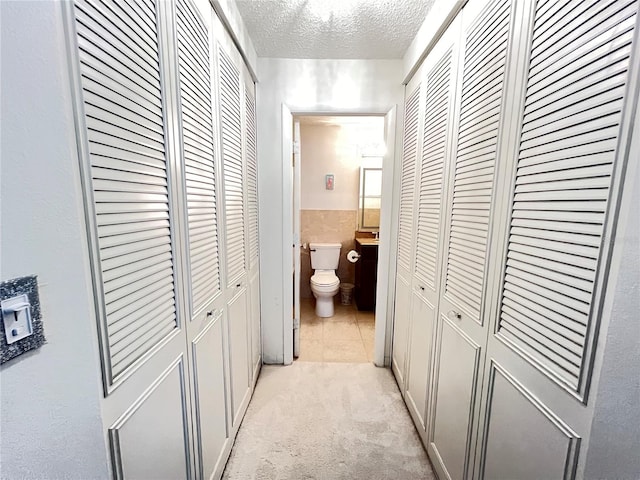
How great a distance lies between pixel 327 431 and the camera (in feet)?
5.38

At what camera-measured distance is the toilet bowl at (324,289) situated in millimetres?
3025

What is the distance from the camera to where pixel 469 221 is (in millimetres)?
1140

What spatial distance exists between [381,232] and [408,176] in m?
0.46

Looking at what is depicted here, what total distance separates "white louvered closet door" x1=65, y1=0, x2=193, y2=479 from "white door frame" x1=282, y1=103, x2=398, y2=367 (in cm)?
120

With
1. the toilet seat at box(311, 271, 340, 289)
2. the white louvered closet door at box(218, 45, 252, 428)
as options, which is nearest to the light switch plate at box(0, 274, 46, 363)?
the white louvered closet door at box(218, 45, 252, 428)

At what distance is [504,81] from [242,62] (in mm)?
1421

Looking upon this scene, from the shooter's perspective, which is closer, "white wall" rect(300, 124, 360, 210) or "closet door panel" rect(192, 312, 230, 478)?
"closet door panel" rect(192, 312, 230, 478)

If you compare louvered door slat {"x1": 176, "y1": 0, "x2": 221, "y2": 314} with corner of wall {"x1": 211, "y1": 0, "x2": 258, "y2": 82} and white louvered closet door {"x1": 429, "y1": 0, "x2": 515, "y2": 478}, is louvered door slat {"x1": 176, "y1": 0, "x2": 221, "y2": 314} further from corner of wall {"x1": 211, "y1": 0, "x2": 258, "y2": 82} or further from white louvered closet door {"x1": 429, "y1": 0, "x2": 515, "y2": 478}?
white louvered closet door {"x1": 429, "y1": 0, "x2": 515, "y2": 478}

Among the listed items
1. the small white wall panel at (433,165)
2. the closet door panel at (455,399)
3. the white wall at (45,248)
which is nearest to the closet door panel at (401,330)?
the small white wall panel at (433,165)

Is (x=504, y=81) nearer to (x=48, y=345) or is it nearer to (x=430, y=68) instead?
(x=430, y=68)

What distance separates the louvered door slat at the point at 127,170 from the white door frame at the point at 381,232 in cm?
124

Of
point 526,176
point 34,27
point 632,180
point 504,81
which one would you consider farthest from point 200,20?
point 632,180

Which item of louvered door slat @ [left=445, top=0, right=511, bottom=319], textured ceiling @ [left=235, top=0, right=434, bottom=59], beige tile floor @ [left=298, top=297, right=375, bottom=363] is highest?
textured ceiling @ [left=235, top=0, right=434, bottom=59]

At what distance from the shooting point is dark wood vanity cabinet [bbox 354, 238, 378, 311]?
3141 mm
